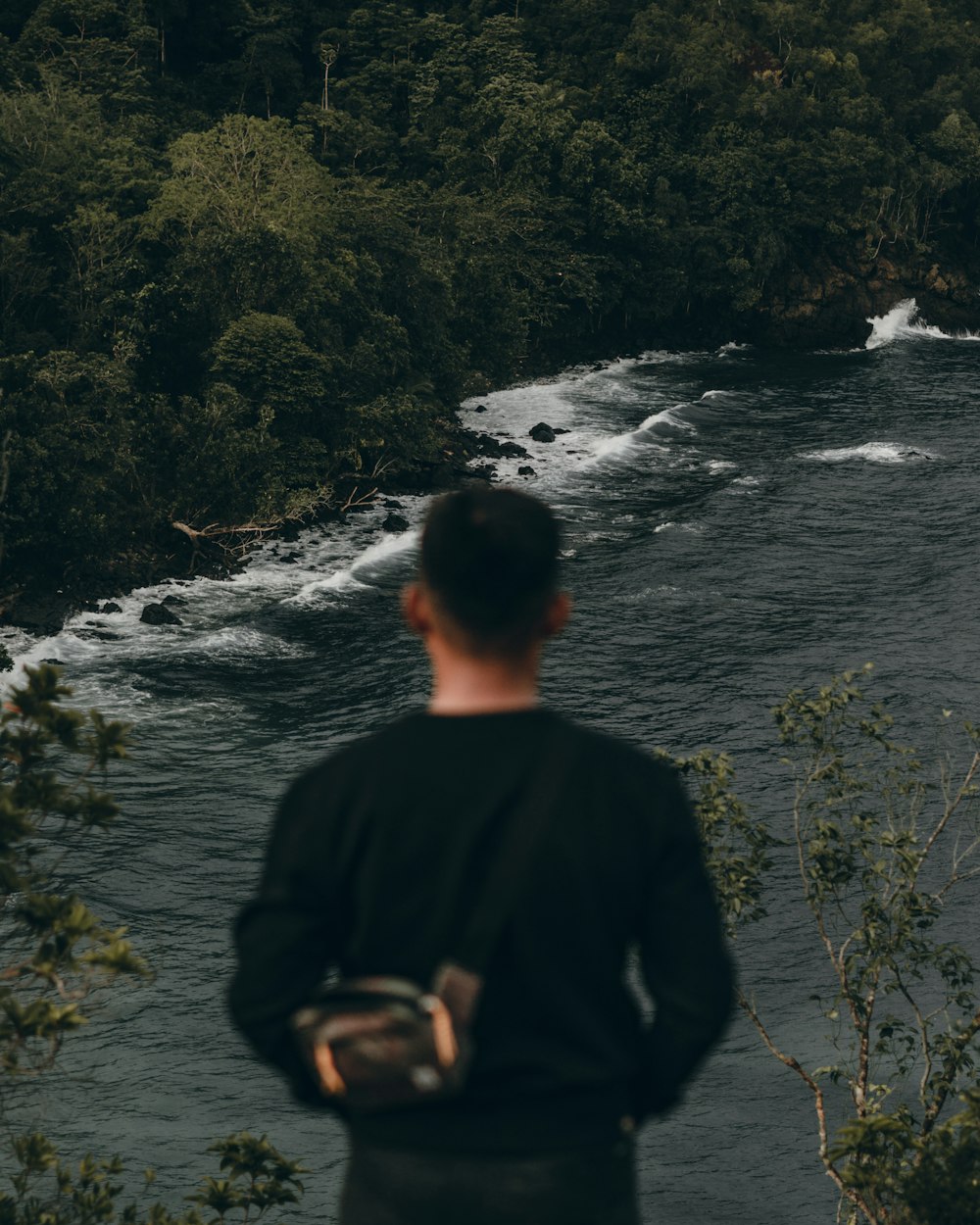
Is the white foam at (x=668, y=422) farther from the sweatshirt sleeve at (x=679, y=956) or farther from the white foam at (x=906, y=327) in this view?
the sweatshirt sleeve at (x=679, y=956)

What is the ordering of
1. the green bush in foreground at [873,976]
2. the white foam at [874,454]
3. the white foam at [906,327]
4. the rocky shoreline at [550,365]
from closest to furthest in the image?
the green bush in foreground at [873,976] < the rocky shoreline at [550,365] < the white foam at [874,454] < the white foam at [906,327]

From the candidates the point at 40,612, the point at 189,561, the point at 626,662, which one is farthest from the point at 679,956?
the point at 189,561

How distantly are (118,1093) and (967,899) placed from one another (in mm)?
16116

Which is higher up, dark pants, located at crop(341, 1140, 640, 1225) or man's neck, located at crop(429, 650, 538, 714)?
man's neck, located at crop(429, 650, 538, 714)

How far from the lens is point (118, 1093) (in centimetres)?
2441

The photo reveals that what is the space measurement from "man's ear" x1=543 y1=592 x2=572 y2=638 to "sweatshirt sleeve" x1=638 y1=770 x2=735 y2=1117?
1.44ft

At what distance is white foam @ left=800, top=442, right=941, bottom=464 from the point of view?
5841cm

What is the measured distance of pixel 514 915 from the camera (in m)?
3.25

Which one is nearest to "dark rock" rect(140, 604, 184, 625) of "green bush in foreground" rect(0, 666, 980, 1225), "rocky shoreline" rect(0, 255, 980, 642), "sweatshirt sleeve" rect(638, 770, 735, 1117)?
"rocky shoreline" rect(0, 255, 980, 642)

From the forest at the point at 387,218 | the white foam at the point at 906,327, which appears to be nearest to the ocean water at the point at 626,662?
the forest at the point at 387,218

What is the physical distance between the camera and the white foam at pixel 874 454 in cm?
5841

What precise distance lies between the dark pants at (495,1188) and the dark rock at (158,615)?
39.4 metres

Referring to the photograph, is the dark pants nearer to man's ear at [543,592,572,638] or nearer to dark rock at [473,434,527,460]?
man's ear at [543,592,572,638]

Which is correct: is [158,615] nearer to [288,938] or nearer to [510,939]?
[288,938]
